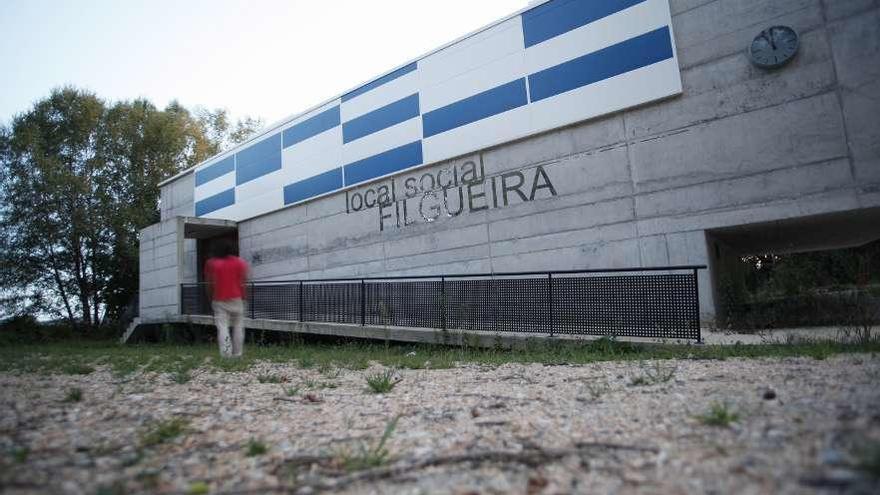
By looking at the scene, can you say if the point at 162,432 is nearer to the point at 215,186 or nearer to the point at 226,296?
the point at 226,296

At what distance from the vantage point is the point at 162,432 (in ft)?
8.82

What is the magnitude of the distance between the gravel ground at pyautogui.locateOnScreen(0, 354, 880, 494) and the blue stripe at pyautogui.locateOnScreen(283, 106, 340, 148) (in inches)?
517

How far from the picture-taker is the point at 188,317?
49.8 feet

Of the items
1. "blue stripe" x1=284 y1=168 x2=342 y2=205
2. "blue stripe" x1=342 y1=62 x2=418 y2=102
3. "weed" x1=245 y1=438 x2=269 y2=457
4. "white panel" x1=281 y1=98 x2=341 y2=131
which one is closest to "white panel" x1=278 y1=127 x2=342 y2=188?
"blue stripe" x1=284 y1=168 x2=342 y2=205

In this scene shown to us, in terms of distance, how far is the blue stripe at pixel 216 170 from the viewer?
63.5 feet

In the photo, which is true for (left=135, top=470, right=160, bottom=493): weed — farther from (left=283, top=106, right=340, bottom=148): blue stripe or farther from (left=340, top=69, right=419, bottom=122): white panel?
(left=283, top=106, right=340, bottom=148): blue stripe

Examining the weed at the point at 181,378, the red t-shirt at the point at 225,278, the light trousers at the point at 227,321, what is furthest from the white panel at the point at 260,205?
the weed at the point at 181,378

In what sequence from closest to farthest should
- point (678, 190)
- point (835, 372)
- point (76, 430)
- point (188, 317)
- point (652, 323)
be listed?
point (76, 430)
point (835, 372)
point (652, 323)
point (678, 190)
point (188, 317)

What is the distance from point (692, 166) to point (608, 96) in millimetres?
2522

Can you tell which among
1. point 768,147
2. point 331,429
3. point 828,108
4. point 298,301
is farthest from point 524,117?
point 331,429

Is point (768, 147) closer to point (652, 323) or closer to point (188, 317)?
point (652, 323)

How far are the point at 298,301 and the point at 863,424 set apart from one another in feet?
36.0

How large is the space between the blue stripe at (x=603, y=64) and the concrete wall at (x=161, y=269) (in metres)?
13.9

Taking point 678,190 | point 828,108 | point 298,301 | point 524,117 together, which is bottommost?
point 298,301
